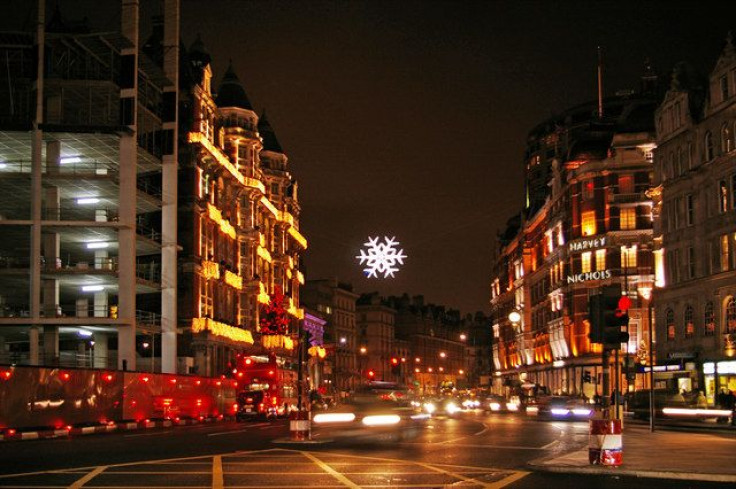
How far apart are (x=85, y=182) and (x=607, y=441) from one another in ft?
147

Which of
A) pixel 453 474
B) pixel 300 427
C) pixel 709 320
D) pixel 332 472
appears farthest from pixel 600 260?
pixel 332 472

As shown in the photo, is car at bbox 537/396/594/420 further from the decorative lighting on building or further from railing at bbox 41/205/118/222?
railing at bbox 41/205/118/222

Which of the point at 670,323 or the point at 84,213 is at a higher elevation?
the point at 84,213

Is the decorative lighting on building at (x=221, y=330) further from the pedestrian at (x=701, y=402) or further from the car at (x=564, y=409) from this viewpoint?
the pedestrian at (x=701, y=402)

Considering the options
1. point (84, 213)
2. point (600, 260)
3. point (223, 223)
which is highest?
point (223, 223)

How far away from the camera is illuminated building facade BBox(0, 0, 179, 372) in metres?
56.7

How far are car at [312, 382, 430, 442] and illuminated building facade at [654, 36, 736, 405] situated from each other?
2059cm

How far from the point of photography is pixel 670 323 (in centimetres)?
6481

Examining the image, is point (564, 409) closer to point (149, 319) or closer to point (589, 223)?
point (149, 319)

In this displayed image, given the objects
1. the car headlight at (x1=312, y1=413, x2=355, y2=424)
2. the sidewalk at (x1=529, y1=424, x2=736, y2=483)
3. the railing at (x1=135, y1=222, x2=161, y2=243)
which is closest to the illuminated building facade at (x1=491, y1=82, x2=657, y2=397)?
the car headlight at (x1=312, y1=413, x2=355, y2=424)

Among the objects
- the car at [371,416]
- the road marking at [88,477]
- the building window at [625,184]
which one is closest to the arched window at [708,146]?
the car at [371,416]

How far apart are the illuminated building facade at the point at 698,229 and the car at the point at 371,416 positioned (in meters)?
20.6

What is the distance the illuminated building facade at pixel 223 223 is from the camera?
70.8 m

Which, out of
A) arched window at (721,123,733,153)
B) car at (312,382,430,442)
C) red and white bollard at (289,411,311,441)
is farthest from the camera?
arched window at (721,123,733,153)
